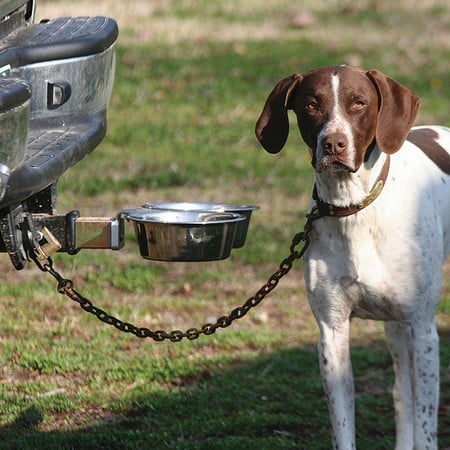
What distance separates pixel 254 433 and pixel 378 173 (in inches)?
47.8

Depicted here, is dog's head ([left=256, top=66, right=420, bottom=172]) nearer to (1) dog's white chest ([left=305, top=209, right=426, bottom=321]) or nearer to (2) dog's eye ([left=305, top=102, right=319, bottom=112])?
(2) dog's eye ([left=305, top=102, right=319, bottom=112])

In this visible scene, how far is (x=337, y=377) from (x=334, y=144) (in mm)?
922

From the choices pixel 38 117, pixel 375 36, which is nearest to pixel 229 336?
pixel 38 117

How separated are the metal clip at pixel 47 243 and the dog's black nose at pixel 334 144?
95 cm

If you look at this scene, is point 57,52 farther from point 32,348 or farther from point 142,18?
point 142,18

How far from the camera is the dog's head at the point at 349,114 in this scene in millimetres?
4230

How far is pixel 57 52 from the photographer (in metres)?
4.40

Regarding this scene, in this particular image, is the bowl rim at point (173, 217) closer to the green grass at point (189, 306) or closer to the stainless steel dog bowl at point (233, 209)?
the stainless steel dog bowl at point (233, 209)

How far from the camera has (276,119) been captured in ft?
15.1

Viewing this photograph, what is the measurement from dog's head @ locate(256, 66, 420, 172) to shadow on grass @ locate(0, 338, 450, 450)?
124cm

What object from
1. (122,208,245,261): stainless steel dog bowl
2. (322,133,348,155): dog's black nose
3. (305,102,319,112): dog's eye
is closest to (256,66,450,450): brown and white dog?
(305,102,319,112): dog's eye

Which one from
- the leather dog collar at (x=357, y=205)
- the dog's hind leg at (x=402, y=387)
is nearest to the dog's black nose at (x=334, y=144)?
the leather dog collar at (x=357, y=205)

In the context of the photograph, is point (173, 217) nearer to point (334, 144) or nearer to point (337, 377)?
point (334, 144)

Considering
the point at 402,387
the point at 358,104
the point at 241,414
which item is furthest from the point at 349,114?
the point at 241,414
